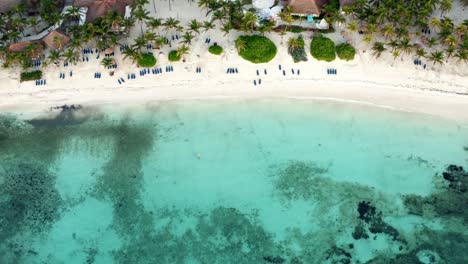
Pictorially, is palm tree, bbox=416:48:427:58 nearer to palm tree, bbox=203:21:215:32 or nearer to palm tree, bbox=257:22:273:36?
palm tree, bbox=257:22:273:36

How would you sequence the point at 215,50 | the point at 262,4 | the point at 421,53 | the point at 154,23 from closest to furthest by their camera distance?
1. the point at 421,53
2. the point at 154,23
3. the point at 215,50
4. the point at 262,4

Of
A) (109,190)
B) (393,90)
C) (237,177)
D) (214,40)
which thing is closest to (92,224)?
(109,190)

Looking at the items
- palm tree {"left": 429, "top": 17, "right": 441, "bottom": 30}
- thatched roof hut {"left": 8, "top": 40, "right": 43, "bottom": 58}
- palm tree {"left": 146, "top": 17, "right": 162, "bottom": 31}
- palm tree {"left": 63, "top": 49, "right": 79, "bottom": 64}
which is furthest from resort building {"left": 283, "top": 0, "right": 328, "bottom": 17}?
thatched roof hut {"left": 8, "top": 40, "right": 43, "bottom": 58}

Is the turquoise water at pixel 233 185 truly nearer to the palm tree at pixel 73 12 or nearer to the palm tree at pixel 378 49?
the palm tree at pixel 378 49

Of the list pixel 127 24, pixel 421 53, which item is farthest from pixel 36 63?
pixel 421 53

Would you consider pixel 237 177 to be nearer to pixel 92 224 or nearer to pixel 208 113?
pixel 208 113

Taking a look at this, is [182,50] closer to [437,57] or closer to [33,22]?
[33,22]
